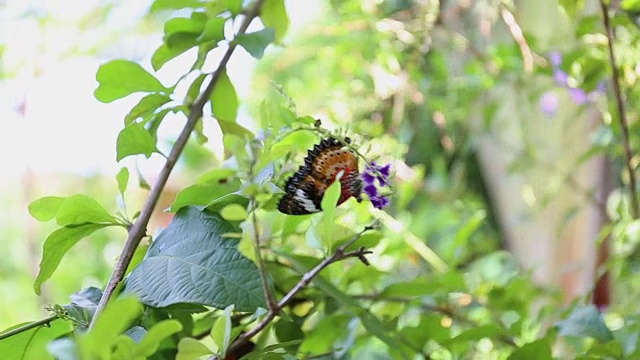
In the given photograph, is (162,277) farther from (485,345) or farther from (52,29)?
(52,29)

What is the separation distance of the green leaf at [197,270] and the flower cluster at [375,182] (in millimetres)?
56

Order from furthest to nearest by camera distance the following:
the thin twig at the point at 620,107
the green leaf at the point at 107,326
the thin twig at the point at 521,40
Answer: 1. the thin twig at the point at 521,40
2. the thin twig at the point at 620,107
3. the green leaf at the point at 107,326

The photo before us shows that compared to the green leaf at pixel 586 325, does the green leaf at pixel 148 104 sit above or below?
above

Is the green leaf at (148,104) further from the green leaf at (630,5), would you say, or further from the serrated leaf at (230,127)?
the green leaf at (630,5)

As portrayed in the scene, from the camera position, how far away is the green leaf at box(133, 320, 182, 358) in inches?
7.5

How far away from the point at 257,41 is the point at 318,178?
0.10 m

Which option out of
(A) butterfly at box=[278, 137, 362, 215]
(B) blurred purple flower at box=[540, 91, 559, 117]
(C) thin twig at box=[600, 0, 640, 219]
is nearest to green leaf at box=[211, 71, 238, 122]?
(A) butterfly at box=[278, 137, 362, 215]

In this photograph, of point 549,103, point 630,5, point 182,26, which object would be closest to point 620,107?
point 630,5

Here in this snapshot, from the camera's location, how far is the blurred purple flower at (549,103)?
0.83 meters

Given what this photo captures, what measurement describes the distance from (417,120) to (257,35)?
2.25 ft

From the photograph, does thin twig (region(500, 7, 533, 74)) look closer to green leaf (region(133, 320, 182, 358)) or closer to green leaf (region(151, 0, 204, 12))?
green leaf (region(151, 0, 204, 12))

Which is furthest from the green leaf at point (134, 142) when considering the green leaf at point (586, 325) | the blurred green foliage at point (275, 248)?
the green leaf at point (586, 325)

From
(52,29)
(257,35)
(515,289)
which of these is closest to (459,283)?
(515,289)

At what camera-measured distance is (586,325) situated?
1.12 ft
